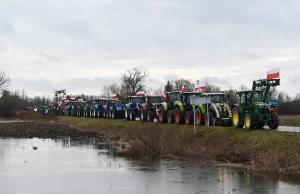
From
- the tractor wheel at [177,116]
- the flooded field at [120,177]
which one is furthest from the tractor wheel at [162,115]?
the flooded field at [120,177]

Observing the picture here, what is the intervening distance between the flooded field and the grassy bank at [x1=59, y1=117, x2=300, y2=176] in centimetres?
122

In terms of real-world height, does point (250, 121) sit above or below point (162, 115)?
below

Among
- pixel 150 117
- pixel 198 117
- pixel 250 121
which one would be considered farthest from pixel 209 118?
pixel 150 117

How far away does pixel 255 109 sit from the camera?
2189 centimetres

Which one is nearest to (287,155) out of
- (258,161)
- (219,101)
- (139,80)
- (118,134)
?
(258,161)

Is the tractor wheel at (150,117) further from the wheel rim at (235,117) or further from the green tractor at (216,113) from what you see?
the wheel rim at (235,117)

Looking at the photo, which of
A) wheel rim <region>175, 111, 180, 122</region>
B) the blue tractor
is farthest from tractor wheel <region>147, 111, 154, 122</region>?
wheel rim <region>175, 111, 180, 122</region>

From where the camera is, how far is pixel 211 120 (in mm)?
25797

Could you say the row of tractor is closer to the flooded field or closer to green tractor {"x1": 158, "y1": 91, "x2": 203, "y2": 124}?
green tractor {"x1": 158, "y1": 91, "x2": 203, "y2": 124}

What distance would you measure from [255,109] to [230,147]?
3.08 meters

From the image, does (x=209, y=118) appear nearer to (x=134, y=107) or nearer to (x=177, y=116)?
(x=177, y=116)

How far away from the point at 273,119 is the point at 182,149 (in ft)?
16.5

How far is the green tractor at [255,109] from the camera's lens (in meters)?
21.4

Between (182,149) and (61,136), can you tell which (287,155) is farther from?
(61,136)
